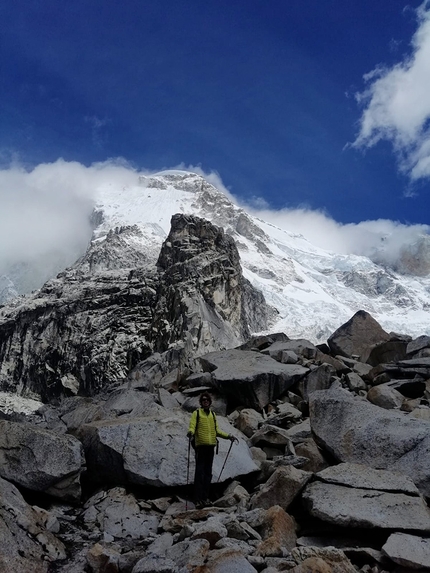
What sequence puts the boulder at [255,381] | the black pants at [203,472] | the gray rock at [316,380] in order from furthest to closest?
1. the gray rock at [316,380]
2. the boulder at [255,381]
3. the black pants at [203,472]

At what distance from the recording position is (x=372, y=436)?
8.38m

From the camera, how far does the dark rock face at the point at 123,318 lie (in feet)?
272

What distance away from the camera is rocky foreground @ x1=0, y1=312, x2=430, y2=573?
600 centimetres

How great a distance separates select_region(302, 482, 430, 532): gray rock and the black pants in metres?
2.01

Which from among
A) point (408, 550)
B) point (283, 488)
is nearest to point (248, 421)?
point (283, 488)

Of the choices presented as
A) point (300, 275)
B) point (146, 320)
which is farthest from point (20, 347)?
point (300, 275)

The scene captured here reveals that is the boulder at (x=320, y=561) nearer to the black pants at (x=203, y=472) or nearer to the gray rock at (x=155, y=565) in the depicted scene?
the gray rock at (x=155, y=565)

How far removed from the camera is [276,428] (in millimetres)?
10734

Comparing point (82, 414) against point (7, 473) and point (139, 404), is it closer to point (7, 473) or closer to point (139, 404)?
point (139, 404)

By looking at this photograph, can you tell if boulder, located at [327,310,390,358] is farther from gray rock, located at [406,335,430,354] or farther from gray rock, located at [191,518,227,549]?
gray rock, located at [191,518,227,549]

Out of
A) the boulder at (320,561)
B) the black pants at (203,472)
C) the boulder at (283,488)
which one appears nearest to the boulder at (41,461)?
the black pants at (203,472)

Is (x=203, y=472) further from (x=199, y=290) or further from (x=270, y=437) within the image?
(x=199, y=290)

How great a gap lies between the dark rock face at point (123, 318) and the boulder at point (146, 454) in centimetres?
6345

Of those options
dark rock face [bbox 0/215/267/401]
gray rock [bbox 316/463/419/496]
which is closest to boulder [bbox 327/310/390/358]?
gray rock [bbox 316/463/419/496]
